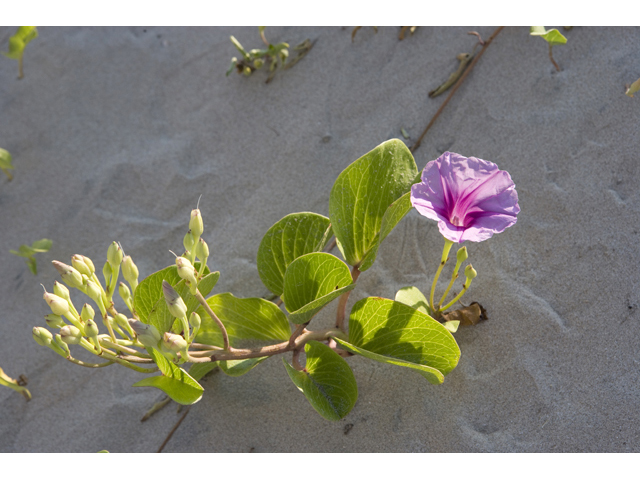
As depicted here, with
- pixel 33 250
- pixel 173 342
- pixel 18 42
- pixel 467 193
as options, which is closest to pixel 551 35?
pixel 467 193

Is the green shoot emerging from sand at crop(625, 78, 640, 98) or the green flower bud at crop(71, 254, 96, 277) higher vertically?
the green flower bud at crop(71, 254, 96, 277)

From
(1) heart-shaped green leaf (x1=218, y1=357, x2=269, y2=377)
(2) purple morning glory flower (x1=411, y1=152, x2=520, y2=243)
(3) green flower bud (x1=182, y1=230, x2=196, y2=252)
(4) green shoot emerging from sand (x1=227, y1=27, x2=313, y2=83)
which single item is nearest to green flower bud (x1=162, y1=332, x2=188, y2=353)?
(3) green flower bud (x1=182, y1=230, x2=196, y2=252)

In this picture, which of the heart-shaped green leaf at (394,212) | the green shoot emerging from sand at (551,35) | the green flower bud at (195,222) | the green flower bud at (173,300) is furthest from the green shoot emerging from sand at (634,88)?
the green flower bud at (173,300)

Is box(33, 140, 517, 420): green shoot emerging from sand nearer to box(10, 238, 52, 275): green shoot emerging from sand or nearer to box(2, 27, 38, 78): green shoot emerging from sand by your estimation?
box(10, 238, 52, 275): green shoot emerging from sand

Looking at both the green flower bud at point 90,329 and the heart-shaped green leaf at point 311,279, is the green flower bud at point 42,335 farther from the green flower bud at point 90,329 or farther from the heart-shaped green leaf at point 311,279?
the heart-shaped green leaf at point 311,279

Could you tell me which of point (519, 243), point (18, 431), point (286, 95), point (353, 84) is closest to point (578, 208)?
point (519, 243)
